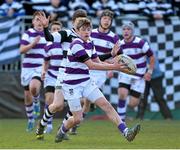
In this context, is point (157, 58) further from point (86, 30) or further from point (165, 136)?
point (86, 30)

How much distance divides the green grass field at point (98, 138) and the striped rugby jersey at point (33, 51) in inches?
55.1

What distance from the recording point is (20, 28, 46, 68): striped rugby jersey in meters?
17.6

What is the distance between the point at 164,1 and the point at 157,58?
1723 mm

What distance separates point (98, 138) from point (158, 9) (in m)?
7.61

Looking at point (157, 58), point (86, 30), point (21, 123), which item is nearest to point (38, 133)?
point (86, 30)

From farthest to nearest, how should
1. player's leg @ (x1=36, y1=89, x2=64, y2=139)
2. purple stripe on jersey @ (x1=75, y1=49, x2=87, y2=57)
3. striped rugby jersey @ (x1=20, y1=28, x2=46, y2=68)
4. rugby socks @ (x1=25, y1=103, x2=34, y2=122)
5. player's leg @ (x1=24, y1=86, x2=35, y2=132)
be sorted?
striped rugby jersey @ (x1=20, y1=28, x2=46, y2=68) → rugby socks @ (x1=25, y1=103, x2=34, y2=122) → player's leg @ (x1=24, y1=86, x2=35, y2=132) → player's leg @ (x1=36, y1=89, x2=64, y2=139) → purple stripe on jersey @ (x1=75, y1=49, x2=87, y2=57)

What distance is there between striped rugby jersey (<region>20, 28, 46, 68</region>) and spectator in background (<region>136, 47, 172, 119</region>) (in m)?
4.09

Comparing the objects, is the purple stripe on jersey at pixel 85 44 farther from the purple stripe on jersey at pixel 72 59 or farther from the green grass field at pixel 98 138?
the green grass field at pixel 98 138

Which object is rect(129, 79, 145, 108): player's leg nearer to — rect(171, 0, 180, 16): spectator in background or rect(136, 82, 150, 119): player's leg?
rect(136, 82, 150, 119): player's leg

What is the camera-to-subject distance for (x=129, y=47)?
18.1m

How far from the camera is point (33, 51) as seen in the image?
1775 centimetres

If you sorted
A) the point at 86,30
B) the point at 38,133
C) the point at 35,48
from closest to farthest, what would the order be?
the point at 86,30, the point at 38,133, the point at 35,48

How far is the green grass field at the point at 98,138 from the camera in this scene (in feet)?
42.5

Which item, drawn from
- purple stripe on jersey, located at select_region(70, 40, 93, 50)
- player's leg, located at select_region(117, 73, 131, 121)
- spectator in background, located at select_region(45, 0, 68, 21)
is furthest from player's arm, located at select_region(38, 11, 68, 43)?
spectator in background, located at select_region(45, 0, 68, 21)
